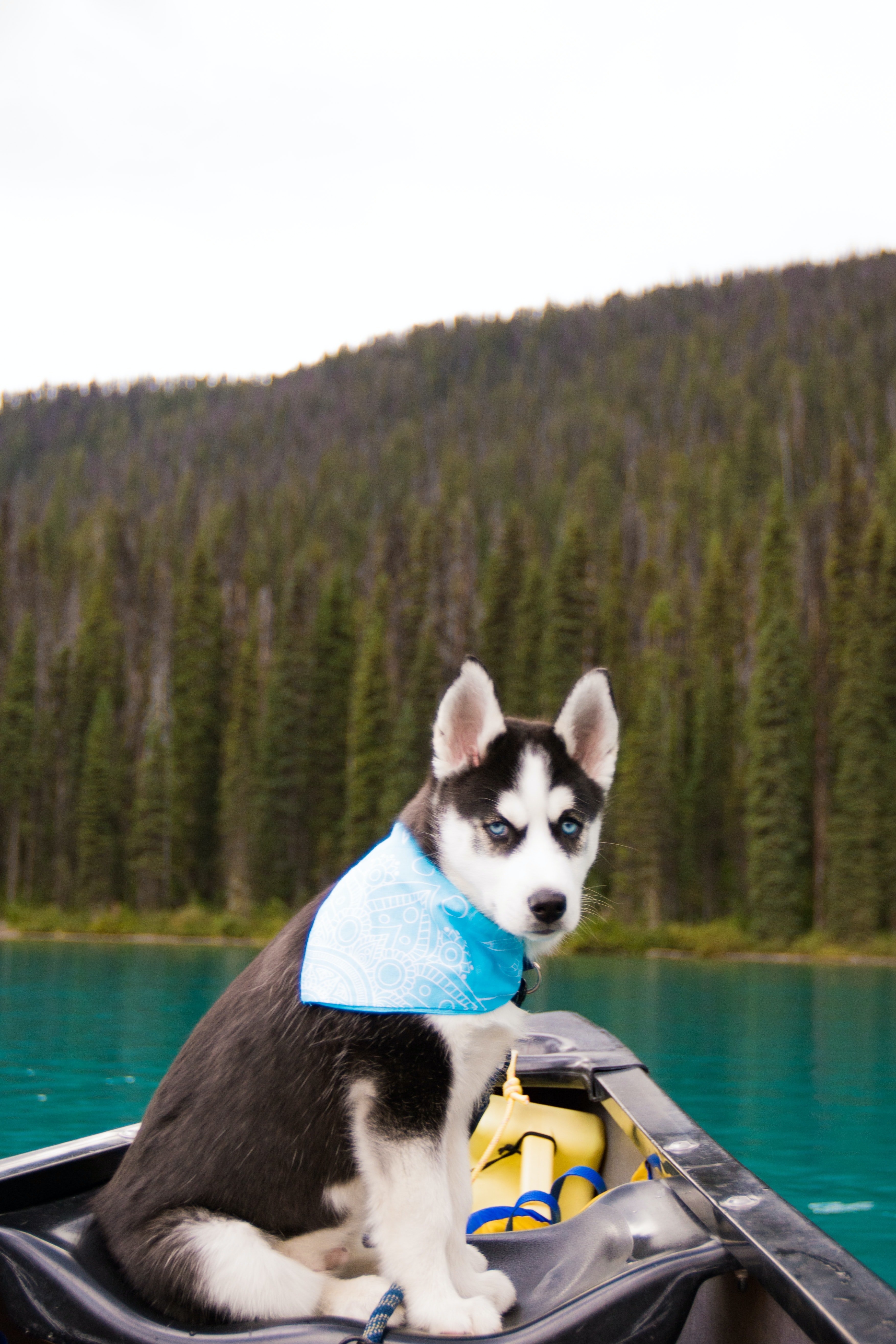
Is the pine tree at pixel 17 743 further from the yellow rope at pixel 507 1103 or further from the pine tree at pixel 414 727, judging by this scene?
the yellow rope at pixel 507 1103

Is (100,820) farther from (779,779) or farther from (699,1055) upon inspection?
(699,1055)

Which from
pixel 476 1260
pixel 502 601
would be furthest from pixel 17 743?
pixel 476 1260

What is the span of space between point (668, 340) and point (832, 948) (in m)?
89.3

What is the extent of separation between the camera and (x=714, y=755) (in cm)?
5772

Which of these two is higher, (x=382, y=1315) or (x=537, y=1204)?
(x=382, y=1315)

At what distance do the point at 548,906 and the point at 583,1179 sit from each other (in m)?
2.89

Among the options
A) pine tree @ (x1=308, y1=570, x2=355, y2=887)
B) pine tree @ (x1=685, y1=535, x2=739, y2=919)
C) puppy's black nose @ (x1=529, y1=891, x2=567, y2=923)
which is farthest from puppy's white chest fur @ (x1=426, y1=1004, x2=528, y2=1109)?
pine tree @ (x1=308, y1=570, x2=355, y2=887)

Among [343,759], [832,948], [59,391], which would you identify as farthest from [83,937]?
[59,391]

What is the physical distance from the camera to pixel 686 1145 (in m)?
3.84

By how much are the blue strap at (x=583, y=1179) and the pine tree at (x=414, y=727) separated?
144 feet

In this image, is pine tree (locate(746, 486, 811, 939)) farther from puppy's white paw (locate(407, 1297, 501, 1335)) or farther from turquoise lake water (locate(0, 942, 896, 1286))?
puppy's white paw (locate(407, 1297, 501, 1335))

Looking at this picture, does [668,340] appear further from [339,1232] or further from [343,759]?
[339,1232]

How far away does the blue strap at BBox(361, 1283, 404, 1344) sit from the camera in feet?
8.29

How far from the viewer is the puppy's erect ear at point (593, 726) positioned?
308cm
